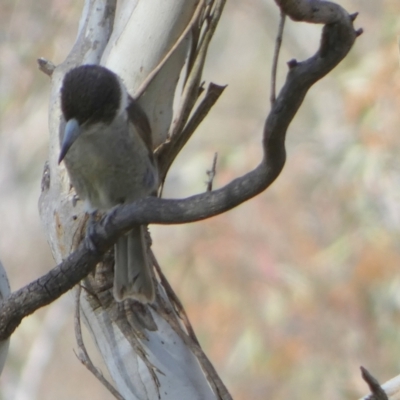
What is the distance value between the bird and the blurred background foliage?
2.33 m

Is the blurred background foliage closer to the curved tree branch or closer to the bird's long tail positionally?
the bird's long tail

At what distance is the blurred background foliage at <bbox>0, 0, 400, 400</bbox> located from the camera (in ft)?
16.4

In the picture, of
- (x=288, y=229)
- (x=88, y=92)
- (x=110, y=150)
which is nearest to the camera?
(x=88, y=92)

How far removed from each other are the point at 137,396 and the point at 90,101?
92 cm

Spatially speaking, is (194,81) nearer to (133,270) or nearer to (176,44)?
(176,44)

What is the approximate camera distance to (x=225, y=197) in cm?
169

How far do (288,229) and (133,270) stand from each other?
405cm

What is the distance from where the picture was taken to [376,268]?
5.00 m

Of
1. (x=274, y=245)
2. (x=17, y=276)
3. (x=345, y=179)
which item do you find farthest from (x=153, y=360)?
(x=17, y=276)

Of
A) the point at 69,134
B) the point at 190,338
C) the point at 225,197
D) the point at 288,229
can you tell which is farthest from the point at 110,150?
the point at 288,229

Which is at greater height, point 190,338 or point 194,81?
point 194,81

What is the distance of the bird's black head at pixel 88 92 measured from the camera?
2412mm

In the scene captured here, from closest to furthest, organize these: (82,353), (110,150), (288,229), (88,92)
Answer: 1. (82,353)
2. (88,92)
3. (110,150)
4. (288,229)

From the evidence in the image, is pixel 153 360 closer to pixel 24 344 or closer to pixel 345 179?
pixel 345 179
